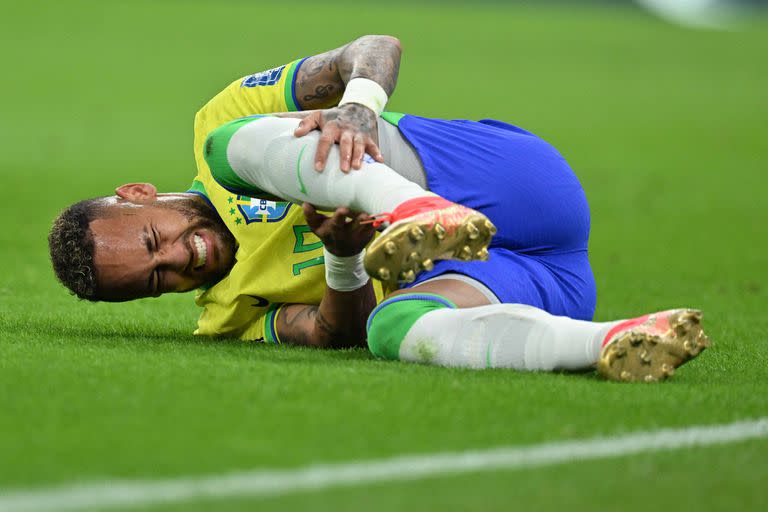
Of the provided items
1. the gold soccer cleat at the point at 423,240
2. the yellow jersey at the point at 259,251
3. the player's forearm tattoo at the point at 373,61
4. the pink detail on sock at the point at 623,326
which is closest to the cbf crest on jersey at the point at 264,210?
the yellow jersey at the point at 259,251

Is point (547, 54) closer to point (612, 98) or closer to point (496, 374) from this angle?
point (612, 98)

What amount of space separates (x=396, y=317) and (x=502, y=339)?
1.07ft

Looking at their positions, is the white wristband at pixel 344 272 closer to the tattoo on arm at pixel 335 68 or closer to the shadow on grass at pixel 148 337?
the shadow on grass at pixel 148 337

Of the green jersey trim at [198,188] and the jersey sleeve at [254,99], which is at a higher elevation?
the jersey sleeve at [254,99]

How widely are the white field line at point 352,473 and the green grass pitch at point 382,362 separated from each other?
47mm

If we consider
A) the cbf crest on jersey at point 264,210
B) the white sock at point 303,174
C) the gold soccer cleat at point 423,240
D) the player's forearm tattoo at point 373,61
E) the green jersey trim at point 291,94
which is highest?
the player's forearm tattoo at point 373,61

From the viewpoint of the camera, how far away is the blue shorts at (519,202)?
371 cm

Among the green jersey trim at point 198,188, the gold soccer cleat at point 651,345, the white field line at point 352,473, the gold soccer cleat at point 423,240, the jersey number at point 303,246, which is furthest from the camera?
the green jersey trim at point 198,188

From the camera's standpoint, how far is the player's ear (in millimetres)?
4001

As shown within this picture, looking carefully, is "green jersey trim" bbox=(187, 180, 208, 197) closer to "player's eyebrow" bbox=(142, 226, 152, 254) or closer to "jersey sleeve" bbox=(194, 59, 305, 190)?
"jersey sleeve" bbox=(194, 59, 305, 190)

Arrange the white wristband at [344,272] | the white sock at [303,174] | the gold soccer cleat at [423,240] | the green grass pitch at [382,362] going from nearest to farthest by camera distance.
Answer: the green grass pitch at [382,362]
the gold soccer cleat at [423,240]
the white sock at [303,174]
the white wristband at [344,272]

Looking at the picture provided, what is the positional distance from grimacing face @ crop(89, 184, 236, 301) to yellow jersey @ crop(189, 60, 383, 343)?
2.6 inches

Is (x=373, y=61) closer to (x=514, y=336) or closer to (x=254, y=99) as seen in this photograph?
(x=254, y=99)

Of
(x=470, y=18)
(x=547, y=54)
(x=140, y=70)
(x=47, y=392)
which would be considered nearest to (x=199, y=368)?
(x=47, y=392)
